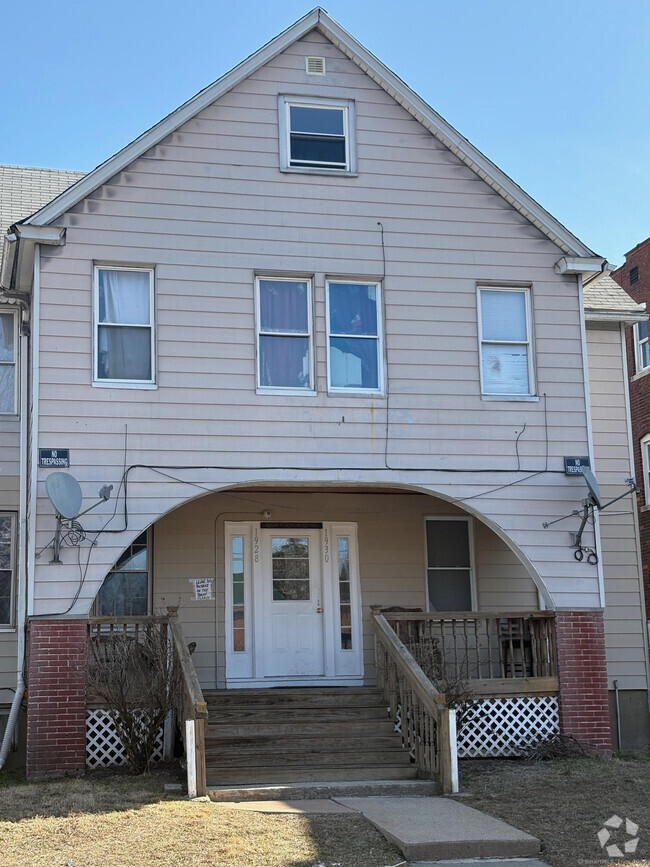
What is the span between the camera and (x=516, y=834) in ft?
28.4

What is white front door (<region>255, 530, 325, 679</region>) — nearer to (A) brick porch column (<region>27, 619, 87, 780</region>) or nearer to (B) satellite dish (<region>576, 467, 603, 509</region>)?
(A) brick porch column (<region>27, 619, 87, 780</region>)

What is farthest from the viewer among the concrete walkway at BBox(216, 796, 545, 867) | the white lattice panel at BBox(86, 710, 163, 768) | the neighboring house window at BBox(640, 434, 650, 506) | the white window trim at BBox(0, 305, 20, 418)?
the neighboring house window at BBox(640, 434, 650, 506)

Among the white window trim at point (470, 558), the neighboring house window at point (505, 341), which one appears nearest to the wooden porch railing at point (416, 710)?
the white window trim at point (470, 558)

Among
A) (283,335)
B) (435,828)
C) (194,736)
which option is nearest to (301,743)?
(194,736)

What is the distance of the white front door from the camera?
49.0 feet

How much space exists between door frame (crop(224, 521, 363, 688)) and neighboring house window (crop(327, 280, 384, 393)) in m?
2.72

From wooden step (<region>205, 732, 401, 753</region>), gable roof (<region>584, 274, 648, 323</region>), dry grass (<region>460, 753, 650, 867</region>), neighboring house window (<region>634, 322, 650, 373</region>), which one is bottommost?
dry grass (<region>460, 753, 650, 867</region>)

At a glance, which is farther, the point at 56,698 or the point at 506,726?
the point at 506,726

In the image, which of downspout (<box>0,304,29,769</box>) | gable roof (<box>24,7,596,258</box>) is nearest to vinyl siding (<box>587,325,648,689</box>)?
gable roof (<box>24,7,596,258</box>)

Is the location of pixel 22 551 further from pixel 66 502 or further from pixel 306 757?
pixel 306 757

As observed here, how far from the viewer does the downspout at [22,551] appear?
13.5 meters

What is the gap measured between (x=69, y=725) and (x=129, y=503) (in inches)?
102

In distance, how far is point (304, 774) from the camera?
11.5m

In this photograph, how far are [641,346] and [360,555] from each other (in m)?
11.9
